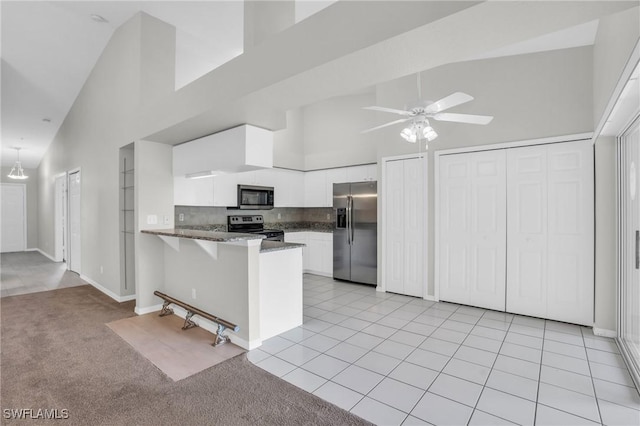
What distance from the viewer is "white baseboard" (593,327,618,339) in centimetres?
320

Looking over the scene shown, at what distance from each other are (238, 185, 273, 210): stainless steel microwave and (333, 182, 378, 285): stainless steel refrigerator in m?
1.32

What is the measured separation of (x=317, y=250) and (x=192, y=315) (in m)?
3.01

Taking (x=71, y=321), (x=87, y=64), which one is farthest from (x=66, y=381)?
(x=87, y=64)

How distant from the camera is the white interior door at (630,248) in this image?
8.36ft

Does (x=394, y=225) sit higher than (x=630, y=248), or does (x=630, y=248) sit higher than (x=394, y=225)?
(x=394, y=225)

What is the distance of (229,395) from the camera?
7.29 ft

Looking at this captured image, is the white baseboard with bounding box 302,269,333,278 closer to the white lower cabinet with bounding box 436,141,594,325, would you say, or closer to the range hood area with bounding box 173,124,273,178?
the white lower cabinet with bounding box 436,141,594,325

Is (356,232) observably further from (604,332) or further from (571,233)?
(604,332)

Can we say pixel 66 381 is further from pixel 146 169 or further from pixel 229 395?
pixel 146 169

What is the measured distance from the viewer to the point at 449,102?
2660 mm

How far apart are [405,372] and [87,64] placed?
6447 mm

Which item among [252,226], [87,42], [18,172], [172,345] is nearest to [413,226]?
[252,226]

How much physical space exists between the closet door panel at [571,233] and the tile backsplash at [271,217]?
11.1 ft

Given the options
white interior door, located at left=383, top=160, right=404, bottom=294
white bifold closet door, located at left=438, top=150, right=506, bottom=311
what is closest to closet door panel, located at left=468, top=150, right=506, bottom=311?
white bifold closet door, located at left=438, top=150, right=506, bottom=311
